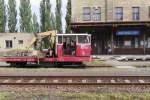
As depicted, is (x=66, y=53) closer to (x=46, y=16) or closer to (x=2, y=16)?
(x=2, y=16)

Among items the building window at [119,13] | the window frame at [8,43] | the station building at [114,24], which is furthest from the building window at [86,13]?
the window frame at [8,43]

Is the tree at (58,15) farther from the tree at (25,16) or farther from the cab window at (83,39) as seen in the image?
the cab window at (83,39)

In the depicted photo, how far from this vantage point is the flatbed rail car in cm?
2997

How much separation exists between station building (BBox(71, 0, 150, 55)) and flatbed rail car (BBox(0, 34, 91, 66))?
847 inches

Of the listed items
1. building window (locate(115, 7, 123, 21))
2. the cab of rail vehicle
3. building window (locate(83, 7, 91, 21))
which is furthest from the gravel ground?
building window (locate(115, 7, 123, 21))

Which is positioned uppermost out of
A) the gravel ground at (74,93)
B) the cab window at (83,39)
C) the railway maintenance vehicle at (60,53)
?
the cab window at (83,39)

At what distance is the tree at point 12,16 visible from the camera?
2968 inches

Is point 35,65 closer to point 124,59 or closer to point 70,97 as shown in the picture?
point 124,59

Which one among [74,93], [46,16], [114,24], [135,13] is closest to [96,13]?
Answer: [135,13]

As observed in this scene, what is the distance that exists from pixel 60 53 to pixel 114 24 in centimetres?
2226

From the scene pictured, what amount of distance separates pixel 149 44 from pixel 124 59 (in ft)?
49.0

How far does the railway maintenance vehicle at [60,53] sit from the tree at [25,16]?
4464cm

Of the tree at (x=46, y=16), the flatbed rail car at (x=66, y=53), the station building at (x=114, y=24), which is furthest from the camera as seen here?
the tree at (x=46, y=16)

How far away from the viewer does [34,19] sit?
85.0 m
